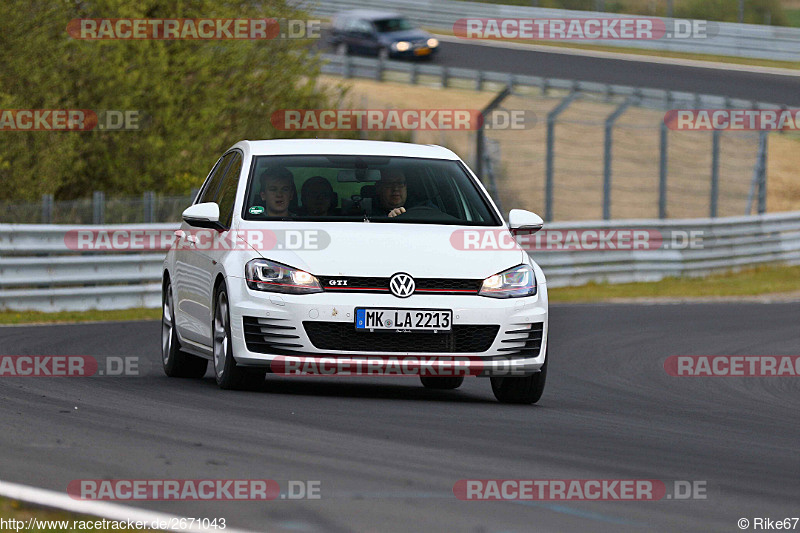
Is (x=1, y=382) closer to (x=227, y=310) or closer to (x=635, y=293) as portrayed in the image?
(x=227, y=310)

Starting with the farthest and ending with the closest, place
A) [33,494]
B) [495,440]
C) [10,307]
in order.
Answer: [10,307] → [495,440] → [33,494]

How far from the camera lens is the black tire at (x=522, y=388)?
392 inches

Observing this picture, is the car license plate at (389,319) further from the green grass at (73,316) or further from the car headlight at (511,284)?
the green grass at (73,316)

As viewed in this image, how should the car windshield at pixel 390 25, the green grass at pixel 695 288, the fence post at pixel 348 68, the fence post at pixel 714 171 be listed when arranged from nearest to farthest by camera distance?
the green grass at pixel 695 288 < the fence post at pixel 714 171 < the fence post at pixel 348 68 < the car windshield at pixel 390 25

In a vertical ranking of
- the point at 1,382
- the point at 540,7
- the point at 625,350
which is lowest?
the point at 540,7

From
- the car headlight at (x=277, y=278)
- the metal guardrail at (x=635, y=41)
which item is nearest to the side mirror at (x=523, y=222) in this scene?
the car headlight at (x=277, y=278)

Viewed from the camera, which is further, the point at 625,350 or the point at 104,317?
the point at 104,317

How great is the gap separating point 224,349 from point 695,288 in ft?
54.8

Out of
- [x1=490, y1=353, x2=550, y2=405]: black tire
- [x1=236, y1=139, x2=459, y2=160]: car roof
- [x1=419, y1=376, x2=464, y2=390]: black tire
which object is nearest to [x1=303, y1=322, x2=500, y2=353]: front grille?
[x1=490, y1=353, x2=550, y2=405]: black tire

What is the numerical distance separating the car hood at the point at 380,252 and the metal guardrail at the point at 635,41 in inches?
1371

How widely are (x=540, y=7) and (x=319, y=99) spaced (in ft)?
86.5

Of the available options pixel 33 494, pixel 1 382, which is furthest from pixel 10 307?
pixel 33 494

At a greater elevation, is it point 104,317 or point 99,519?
point 99,519

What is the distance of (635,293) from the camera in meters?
24.6
